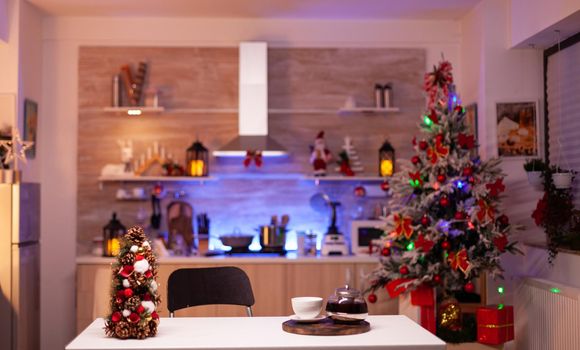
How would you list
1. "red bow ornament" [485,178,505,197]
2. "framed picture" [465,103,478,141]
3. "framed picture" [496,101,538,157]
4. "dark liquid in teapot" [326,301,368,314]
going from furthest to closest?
1. "framed picture" [465,103,478,141]
2. "framed picture" [496,101,538,157]
3. "red bow ornament" [485,178,505,197]
4. "dark liquid in teapot" [326,301,368,314]

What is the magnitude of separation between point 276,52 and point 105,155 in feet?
5.51

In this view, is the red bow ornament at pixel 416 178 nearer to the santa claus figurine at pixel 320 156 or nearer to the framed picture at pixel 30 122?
the santa claus figurine at pixel 320 156

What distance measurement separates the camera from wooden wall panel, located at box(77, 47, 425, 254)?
6.24 metres

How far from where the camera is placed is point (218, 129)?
6301mm

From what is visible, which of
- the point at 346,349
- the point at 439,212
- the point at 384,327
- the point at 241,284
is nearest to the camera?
the point at 346,349

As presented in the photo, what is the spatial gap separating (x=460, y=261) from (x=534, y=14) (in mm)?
1738

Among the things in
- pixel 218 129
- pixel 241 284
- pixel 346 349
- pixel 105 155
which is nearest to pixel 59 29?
pixel 105 155


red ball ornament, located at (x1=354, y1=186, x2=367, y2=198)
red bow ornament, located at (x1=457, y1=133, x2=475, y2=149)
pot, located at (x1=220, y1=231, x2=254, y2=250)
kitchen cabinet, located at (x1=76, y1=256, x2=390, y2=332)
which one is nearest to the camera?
red bow ornament, located at (x1=457, y1=133, x2=475, y2=149)

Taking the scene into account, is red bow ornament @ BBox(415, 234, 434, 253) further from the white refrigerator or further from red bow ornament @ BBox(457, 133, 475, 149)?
the white refrigerator

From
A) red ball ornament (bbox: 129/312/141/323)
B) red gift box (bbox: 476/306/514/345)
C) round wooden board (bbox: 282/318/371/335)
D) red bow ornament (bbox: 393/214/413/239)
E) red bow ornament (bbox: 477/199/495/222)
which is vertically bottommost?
red gift box (bbox: 476/306/514/345)

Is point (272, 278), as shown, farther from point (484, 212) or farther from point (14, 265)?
point (14, 265)

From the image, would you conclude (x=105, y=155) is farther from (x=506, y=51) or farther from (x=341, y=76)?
(x=506, y=51)

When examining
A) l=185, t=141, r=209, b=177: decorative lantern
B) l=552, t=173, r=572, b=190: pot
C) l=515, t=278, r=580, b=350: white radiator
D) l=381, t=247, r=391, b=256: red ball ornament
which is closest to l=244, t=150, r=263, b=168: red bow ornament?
l=185, t=141, r=209, b=177: decorative lantern

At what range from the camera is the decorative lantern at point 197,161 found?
6.08 meters
